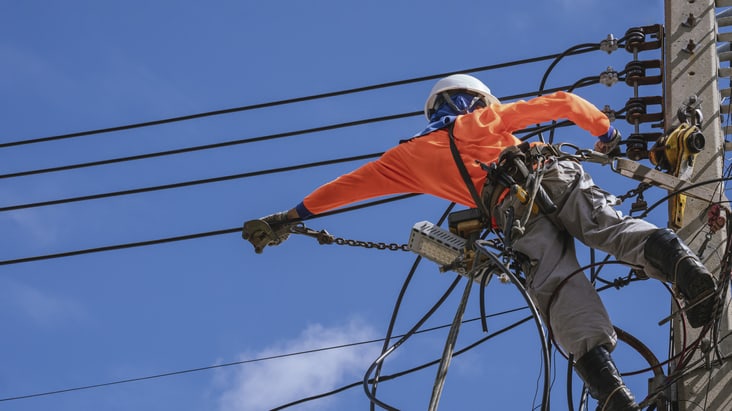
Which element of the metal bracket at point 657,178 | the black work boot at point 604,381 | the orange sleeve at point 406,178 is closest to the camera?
the black work boot at point 604,381

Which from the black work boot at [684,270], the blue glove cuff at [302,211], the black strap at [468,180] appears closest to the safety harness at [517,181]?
the black strap at [468,180]

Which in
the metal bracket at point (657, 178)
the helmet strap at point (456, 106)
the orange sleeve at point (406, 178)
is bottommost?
the metal bracket at point (657, 178)

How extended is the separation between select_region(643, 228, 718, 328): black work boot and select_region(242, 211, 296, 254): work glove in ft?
8.71

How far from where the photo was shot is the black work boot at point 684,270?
23.1 feet

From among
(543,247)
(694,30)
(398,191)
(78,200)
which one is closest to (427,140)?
(398,191)

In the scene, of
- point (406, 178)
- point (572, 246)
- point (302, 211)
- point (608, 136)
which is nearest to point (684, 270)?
point (572, 246)

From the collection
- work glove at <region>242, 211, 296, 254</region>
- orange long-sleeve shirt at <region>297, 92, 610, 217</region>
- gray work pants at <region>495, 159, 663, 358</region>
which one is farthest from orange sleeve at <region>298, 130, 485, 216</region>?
gray work pants at <region>495, 159, 663, 358</region>

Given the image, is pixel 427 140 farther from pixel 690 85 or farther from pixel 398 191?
pixel 690 85

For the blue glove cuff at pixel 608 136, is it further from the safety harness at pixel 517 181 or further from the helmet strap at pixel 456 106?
the helmet strap at pixel 456 106

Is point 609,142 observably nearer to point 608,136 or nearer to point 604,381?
point 608,136

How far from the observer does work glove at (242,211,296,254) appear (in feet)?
29.6

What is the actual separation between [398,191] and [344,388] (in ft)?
4.65

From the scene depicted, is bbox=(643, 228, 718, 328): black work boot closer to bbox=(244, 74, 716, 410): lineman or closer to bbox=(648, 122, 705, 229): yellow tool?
bbox=(244, 74, 716, 410): lineman

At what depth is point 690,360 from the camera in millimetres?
7680
